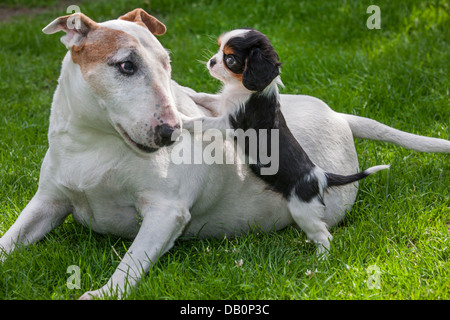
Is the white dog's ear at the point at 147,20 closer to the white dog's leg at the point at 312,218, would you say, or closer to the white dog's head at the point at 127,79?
the white dog's head at the point at 127,79

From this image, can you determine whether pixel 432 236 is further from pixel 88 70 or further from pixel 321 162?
pixel 88 70

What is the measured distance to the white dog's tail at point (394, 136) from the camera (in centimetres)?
400

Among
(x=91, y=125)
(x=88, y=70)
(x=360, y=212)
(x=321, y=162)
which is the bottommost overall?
(x=360, y=212)

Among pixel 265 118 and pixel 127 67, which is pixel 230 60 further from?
pixel 127 67

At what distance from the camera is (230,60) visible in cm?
333

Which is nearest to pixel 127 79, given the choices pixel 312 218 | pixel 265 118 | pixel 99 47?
pixel 99 47

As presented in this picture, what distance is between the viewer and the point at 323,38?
273 inches

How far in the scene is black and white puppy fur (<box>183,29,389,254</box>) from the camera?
129 inches

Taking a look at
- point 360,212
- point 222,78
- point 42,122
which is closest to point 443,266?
point 360,212

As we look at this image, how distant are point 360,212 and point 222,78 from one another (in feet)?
4.25

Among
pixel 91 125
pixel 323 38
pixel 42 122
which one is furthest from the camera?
pixel 323 38

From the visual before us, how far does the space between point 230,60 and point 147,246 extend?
1091 mm

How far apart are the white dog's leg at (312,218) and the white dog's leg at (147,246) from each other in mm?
631

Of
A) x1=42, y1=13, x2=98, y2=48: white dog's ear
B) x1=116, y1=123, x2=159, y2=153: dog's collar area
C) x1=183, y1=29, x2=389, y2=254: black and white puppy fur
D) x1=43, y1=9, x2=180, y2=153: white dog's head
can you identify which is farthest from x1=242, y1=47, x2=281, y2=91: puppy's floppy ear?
x1=42, y1=13, x2=98, y2=48: white dog's ear
